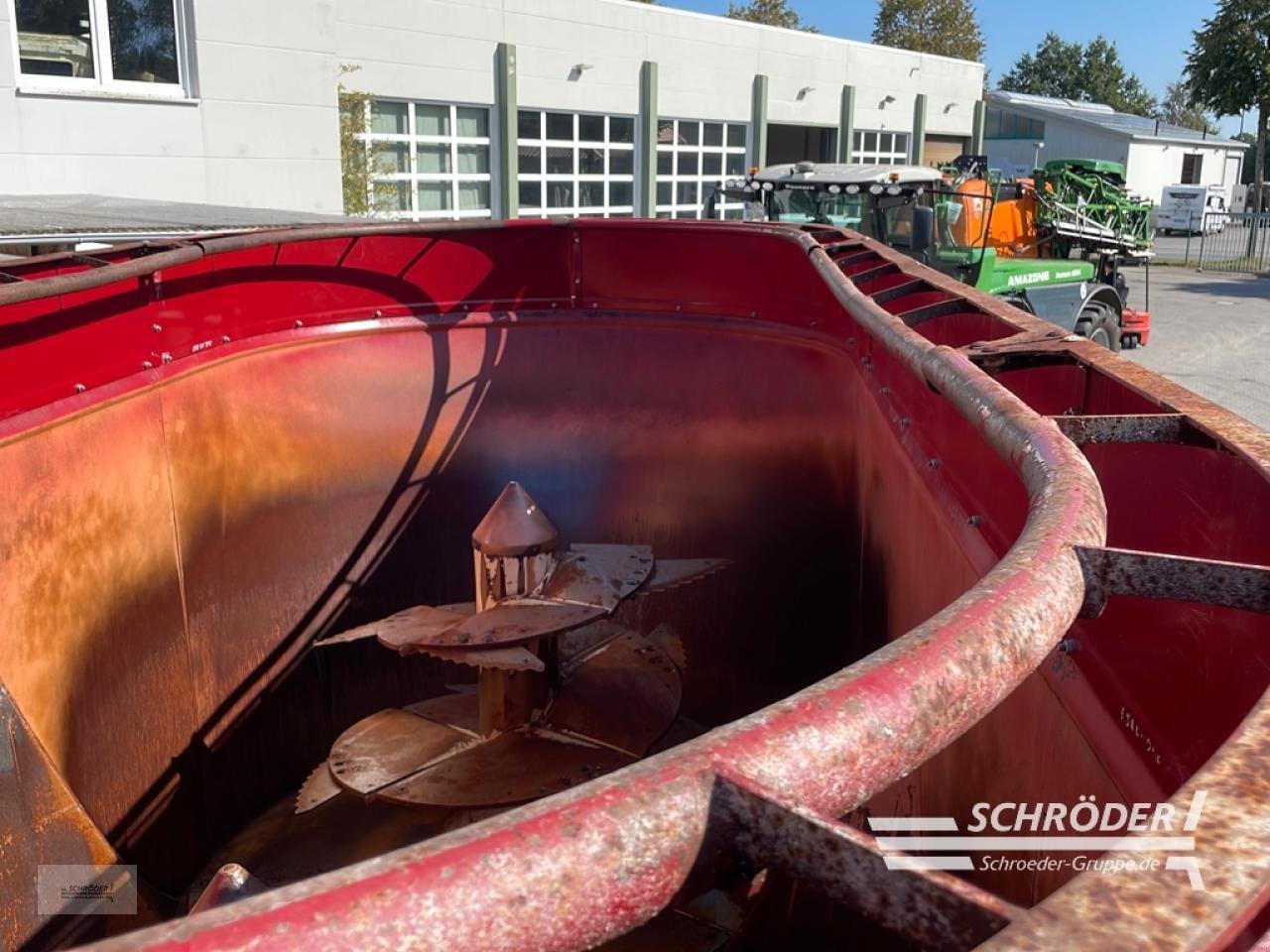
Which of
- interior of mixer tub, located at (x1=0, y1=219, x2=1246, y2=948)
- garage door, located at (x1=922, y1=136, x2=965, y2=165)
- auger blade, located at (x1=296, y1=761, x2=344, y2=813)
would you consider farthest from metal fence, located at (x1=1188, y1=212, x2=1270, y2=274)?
auger blade, located at (x1=296, y1=761, x2=344, y2=813)

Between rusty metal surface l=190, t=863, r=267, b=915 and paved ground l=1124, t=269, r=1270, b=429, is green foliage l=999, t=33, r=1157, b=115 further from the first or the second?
rusty metal surface l=190, t=863, r=267, b=915

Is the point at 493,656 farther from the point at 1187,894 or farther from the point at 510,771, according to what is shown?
the point at 1187,894

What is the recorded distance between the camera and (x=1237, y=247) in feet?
100

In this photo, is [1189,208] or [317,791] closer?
[317,791]

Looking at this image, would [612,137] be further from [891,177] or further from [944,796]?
[944,796]

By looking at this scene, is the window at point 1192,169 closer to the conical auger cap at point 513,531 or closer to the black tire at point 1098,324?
the black tire at point 1098,324

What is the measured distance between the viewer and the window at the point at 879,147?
27.2 meters

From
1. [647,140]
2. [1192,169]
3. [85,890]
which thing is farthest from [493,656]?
[1192,169]

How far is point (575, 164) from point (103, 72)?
1095 cm

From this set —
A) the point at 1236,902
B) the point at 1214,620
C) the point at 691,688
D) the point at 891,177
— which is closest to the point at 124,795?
the point at 691,688

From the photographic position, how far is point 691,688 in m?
4.08

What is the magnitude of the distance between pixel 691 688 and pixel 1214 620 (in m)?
2.86

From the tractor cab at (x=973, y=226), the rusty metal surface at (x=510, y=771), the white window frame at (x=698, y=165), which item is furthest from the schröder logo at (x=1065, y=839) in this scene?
the white window frame at (x=698, y=165)

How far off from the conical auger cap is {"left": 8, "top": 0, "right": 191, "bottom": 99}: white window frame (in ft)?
26.7
